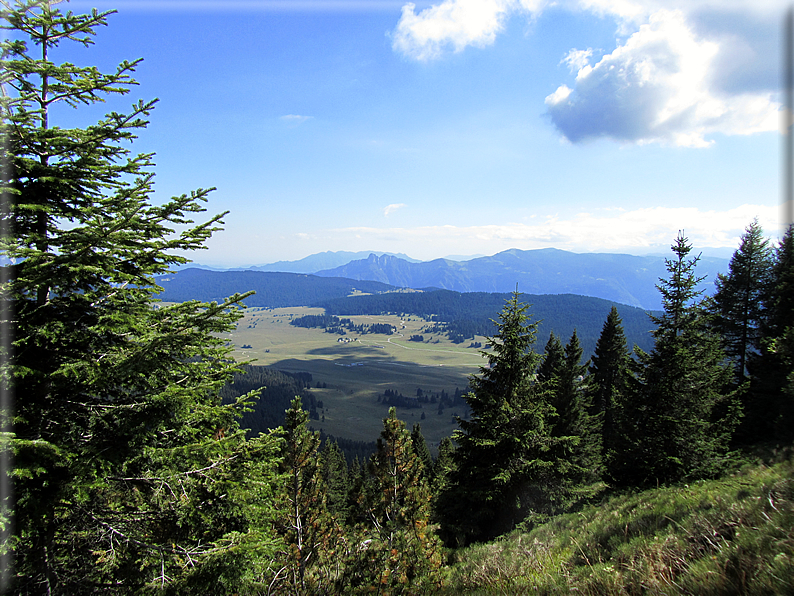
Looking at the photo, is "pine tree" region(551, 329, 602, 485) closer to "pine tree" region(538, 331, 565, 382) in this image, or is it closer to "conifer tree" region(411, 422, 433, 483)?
"pine tree" region(538, 331, 565, 382)

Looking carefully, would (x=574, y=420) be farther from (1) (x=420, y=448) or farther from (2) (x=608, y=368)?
(1) (x=420, y=448)

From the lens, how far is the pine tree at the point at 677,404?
1355 cm

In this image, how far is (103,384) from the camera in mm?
5371

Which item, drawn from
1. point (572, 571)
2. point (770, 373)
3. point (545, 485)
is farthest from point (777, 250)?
point (572, 571)

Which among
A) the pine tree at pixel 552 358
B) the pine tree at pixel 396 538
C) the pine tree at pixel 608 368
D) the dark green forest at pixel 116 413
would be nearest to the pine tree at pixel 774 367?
the pine tree at pixel 608 368

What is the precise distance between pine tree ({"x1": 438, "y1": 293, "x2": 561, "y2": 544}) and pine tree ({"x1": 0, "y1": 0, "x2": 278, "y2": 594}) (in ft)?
32.3

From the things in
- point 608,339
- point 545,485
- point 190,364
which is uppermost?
point 190,364

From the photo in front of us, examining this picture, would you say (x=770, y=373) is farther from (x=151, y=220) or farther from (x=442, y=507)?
(x=151, y=220)

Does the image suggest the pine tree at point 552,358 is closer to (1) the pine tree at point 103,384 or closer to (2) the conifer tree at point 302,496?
(2) the conifer tree at point 302,496

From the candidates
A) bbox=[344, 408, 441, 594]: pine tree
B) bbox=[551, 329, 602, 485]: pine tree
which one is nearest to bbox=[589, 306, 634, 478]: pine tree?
bbox=[551, 329, 602, 485]: pine tree

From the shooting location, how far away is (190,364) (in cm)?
639

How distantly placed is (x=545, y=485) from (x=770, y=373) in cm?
1594

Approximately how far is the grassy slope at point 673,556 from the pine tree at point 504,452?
6.38m

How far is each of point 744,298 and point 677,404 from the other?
15689 mm
